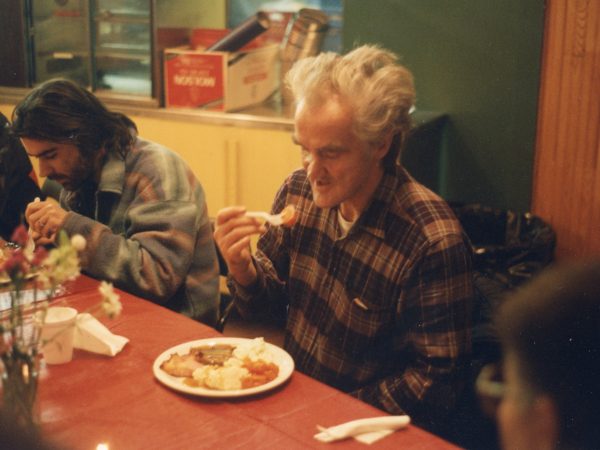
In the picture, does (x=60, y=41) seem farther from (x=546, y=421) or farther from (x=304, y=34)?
(x=546, y=421)

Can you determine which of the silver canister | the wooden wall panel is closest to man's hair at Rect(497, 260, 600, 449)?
the wooden wall panel

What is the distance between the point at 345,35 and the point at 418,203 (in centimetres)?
225

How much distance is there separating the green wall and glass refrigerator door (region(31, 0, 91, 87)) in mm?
1552

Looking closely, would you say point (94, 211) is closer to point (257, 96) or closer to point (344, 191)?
point (344, 191)

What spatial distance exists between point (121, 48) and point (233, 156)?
3.38 feet

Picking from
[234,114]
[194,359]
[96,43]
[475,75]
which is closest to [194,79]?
[234,114]

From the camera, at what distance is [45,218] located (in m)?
2.31

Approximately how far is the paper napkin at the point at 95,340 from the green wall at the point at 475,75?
2.37 m

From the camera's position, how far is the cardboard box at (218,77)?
397 centimetres

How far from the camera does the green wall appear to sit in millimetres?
3625

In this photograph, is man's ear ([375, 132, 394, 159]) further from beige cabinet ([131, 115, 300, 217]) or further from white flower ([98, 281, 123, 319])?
beige cabinet ([131, 115, 300, 217])

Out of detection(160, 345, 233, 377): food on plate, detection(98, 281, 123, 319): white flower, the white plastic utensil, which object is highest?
detection(98, 281, 123, 319): white flower

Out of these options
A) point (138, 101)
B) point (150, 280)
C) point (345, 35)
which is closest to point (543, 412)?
point (150, 280)

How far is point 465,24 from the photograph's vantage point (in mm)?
3713
